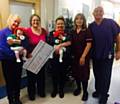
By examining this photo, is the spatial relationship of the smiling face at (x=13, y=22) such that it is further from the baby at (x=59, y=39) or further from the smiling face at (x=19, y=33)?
the baby at (x=59, y=39)

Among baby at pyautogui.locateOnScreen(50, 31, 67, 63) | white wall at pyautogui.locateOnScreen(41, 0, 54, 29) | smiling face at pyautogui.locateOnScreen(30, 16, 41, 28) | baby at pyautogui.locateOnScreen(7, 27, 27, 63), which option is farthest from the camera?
white wall at pyautogui.locateOnScreen(41, 0, 54, 29)

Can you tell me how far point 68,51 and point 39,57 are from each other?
0.50 m

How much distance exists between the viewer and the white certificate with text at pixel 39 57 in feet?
10.8

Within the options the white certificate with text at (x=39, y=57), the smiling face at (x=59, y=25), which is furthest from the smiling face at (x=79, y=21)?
the white certificate with text at (x=39, y=57)

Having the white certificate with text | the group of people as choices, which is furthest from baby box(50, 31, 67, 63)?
the white certificate with text

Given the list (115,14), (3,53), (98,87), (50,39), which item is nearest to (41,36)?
(50,39)

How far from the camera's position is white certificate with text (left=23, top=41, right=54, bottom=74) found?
3279mm

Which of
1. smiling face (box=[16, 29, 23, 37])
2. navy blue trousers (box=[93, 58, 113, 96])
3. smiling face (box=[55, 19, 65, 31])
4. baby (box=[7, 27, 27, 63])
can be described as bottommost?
navy blue trousers (box=[93, 58, 113, 96])

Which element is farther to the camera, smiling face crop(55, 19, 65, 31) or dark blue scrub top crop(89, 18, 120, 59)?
smiling face crop(55, 19, 65, 31)

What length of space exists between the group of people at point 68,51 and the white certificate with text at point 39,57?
0.08 meters

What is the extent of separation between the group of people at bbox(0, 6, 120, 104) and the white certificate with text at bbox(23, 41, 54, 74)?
0.08 m

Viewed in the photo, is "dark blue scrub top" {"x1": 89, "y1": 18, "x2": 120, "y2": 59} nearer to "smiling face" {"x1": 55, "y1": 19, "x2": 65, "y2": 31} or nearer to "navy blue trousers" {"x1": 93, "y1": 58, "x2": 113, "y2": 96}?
"navy blue trousers" {"x1": 93, "y1": 58, "x2": 113, "y2": 96}

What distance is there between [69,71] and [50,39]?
0.78 metres

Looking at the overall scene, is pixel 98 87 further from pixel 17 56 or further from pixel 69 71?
pixel 17 56
